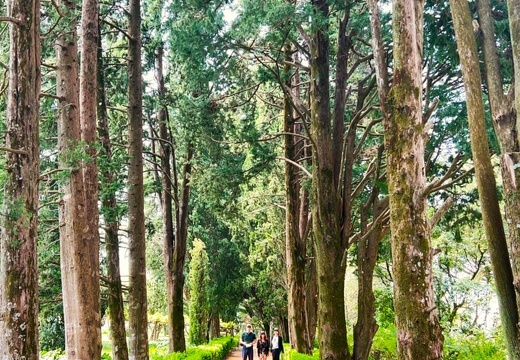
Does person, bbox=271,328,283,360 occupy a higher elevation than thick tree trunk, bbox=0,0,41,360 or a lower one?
lower

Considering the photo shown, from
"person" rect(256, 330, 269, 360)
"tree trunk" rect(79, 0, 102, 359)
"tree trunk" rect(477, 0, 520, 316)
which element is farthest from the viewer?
"person" rect(256, 330, 269, 360)

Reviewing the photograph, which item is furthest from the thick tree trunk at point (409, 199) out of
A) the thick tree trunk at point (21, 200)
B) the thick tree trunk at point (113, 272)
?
the thick tree trunk at point (113, 272)

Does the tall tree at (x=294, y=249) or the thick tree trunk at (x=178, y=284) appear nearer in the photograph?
the tall tree at (x=294, y=249)

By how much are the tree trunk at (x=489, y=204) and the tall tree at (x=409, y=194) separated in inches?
43.5

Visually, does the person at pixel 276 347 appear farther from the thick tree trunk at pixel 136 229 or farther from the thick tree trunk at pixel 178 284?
the thick tree trunk at pixel 136 229

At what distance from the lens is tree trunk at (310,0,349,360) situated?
7.48m

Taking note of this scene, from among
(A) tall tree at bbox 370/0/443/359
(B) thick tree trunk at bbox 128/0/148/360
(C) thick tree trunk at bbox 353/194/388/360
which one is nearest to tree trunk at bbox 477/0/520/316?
(A) tall tree at bbox 370/0/443/359

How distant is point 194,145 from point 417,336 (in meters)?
9.63

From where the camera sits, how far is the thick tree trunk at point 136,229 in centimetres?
920

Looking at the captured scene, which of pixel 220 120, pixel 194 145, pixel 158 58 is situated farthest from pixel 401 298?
pixel 158 58

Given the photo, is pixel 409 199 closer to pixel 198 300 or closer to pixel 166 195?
pixel 166 195

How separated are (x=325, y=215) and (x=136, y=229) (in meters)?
3.63

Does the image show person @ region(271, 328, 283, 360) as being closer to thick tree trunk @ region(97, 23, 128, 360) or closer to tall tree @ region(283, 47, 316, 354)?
tall tree @ region(283, 47, 316, 354)

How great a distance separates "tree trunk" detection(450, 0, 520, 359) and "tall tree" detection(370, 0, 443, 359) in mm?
1105
